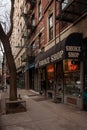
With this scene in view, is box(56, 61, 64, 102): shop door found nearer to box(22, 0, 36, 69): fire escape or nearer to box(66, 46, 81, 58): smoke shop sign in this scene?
box(66, 46, 81, 58): smoke shop sign

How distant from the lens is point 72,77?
14109mm

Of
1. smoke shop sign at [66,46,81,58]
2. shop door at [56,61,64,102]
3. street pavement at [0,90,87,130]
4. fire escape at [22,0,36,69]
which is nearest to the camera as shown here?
street pavement at [0,90,87,130]

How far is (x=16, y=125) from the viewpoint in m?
9.15

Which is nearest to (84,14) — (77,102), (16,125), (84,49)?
(84,49)

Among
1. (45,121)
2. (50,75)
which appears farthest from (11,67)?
(50,75)

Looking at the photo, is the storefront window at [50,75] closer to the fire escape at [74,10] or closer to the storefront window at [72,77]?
the storefront window at [72,77]

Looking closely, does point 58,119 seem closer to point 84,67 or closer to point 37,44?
point 84,67

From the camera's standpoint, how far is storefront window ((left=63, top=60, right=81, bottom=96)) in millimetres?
13172

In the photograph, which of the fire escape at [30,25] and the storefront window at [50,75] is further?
the fire escape at [30,25]

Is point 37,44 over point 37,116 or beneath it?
over

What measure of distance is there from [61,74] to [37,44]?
26.9ft

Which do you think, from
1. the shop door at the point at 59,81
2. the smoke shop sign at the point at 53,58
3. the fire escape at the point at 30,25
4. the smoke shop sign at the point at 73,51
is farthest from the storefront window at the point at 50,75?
the smoke shop sign at the point at 73,51

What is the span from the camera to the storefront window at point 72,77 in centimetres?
1317

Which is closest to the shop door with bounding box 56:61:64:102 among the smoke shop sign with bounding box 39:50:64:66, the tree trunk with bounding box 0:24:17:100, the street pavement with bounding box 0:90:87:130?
the smoke shop sign with bounding box 39:50:64:66
